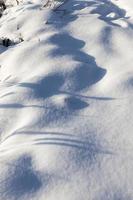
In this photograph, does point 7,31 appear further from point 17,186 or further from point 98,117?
point 17,186

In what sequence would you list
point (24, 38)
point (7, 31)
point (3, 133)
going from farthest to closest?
point (7, 31)
point (24, 38)
point (3, 133)

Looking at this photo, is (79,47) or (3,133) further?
(79,47)

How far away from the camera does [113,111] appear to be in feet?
7.98

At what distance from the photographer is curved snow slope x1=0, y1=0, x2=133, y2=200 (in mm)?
1957

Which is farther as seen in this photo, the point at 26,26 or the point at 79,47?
the point at 26,26

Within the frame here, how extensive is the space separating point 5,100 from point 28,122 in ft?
1.00

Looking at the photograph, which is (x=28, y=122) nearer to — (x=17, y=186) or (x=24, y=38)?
(x=17, y=186)

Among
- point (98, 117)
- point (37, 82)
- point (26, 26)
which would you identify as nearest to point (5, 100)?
point (37, 82)

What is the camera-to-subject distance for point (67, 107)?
2.50 metres

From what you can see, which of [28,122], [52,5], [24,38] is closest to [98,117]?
[28,122]

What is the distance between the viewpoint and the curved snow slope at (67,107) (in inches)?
77.0

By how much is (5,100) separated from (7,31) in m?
1.37

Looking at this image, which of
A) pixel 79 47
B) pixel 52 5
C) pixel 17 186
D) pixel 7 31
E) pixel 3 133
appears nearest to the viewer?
pixel 17 186

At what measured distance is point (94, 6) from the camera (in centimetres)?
404
